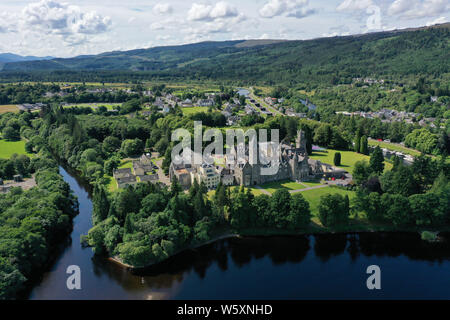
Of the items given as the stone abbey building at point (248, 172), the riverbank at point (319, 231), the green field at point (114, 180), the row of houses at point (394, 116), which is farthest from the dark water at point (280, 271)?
the row of houses at point (394, 116)

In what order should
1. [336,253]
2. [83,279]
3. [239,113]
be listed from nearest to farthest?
[83,279], [336,253], [239,113]

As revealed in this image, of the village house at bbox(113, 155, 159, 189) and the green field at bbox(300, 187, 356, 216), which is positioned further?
the village house at bbox(113, 155, 159, 189)

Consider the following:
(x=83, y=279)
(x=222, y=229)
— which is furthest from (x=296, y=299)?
(x=83, y=279)

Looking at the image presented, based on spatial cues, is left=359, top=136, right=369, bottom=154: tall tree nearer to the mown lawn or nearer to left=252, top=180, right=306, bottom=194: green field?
left=252, top=180, right=306, bottom=194: green field

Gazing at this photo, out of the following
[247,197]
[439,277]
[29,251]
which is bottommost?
[439,277]

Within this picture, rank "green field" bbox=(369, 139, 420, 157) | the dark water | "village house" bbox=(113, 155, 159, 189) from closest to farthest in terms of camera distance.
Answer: the dark water, "village house" bbox=(113, 155, 159, 189), "green field" bbox=(369, 139, 420, 157)

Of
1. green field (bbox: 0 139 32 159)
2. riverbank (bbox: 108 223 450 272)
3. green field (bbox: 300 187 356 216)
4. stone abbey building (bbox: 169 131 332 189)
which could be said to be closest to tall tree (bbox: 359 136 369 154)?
stone abbey building (bbox: 169 131 332 189)

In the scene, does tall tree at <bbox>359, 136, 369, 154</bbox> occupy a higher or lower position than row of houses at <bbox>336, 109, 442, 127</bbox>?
lower

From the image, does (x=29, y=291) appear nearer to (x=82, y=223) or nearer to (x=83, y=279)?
(x=83, y=279)
